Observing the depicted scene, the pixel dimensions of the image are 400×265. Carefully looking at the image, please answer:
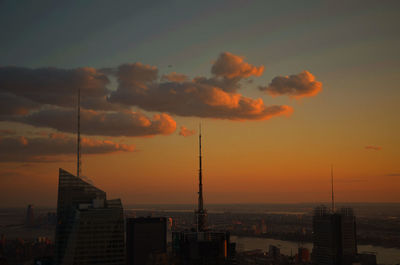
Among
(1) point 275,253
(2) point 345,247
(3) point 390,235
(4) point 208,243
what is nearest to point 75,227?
(4) point 208,243

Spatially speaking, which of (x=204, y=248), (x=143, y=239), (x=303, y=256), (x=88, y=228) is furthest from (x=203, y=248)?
(x=303, y=256)

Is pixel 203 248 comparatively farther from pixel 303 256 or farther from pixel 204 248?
pixel 303 256

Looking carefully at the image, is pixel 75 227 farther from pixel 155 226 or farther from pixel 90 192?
pixel 155 226

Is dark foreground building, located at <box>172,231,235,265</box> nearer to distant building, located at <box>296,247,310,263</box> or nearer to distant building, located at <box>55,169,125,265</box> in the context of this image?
distant building, located at <box>55,169,125,265</box>

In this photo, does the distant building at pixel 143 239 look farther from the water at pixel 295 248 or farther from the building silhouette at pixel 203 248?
the water at pixel 295 248

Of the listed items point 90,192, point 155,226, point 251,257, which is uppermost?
point 90,192

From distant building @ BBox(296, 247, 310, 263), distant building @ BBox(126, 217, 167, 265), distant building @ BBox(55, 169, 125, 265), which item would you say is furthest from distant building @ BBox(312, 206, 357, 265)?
distant building @ BBox(55, 169, 125, 265)
